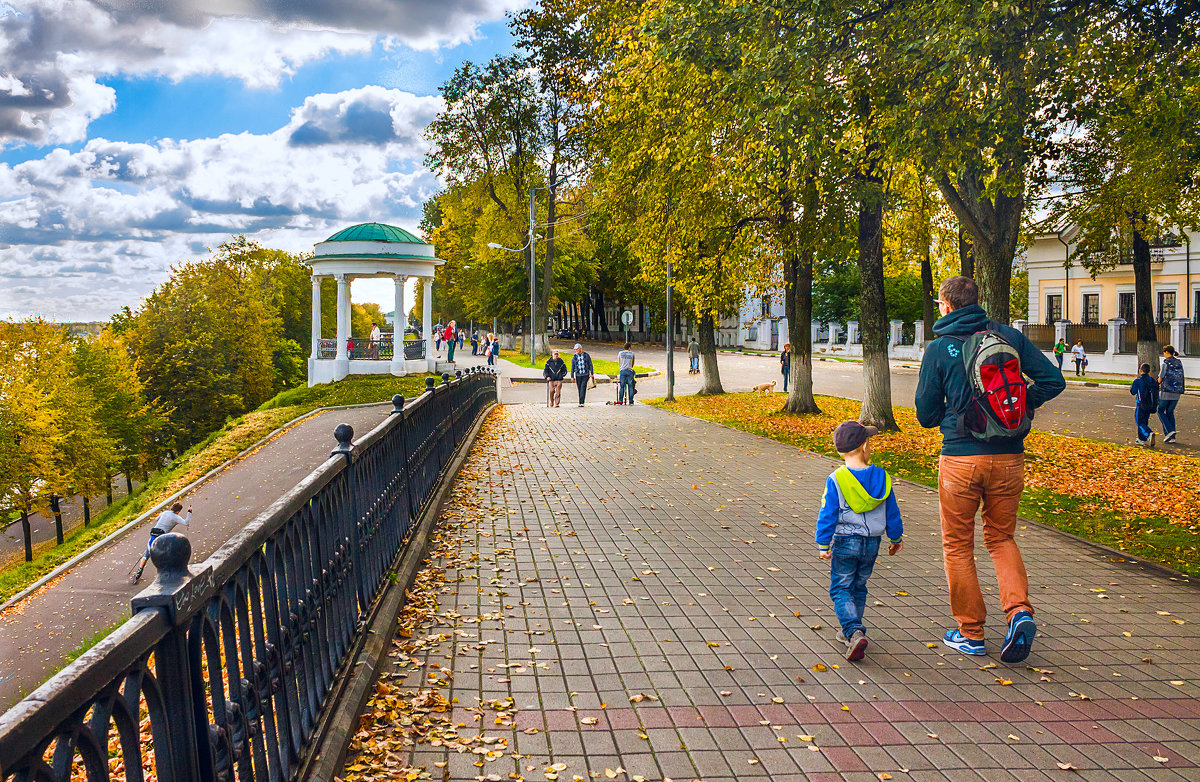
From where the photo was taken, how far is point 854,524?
5.07m

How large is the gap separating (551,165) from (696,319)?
24.9 metres

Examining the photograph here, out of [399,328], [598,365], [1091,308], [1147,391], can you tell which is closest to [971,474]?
[1147,391]

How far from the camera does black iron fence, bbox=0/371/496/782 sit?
5.74 ft

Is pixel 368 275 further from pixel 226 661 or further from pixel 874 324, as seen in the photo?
pixel 226 661

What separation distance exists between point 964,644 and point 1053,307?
47.5 metres

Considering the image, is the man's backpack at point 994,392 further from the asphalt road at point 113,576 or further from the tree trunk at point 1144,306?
the tree trunk at point 1144,306

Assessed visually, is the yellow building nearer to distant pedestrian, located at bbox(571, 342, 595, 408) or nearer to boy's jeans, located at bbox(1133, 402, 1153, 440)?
distant pedestrian, located at bbox(571, 342, 595, 408)

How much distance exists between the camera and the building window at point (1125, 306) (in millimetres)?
42466

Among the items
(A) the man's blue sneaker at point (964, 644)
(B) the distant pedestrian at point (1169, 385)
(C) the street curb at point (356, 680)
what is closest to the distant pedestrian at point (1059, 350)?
(B) the distant pedestrian at point (1169, 385)

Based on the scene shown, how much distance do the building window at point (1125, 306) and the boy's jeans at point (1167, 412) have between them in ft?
94.3

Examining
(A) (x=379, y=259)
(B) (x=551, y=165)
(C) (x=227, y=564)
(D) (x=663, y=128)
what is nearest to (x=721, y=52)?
(D) (x=663, y=128)

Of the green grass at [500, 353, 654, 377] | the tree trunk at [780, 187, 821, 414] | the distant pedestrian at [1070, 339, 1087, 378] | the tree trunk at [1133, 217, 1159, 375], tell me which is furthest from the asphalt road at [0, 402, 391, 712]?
the distant pedestrian at [1070, 339, 1087, 378]

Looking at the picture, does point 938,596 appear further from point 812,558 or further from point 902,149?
point 902,149

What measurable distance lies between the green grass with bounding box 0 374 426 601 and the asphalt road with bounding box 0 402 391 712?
216 centimetres
